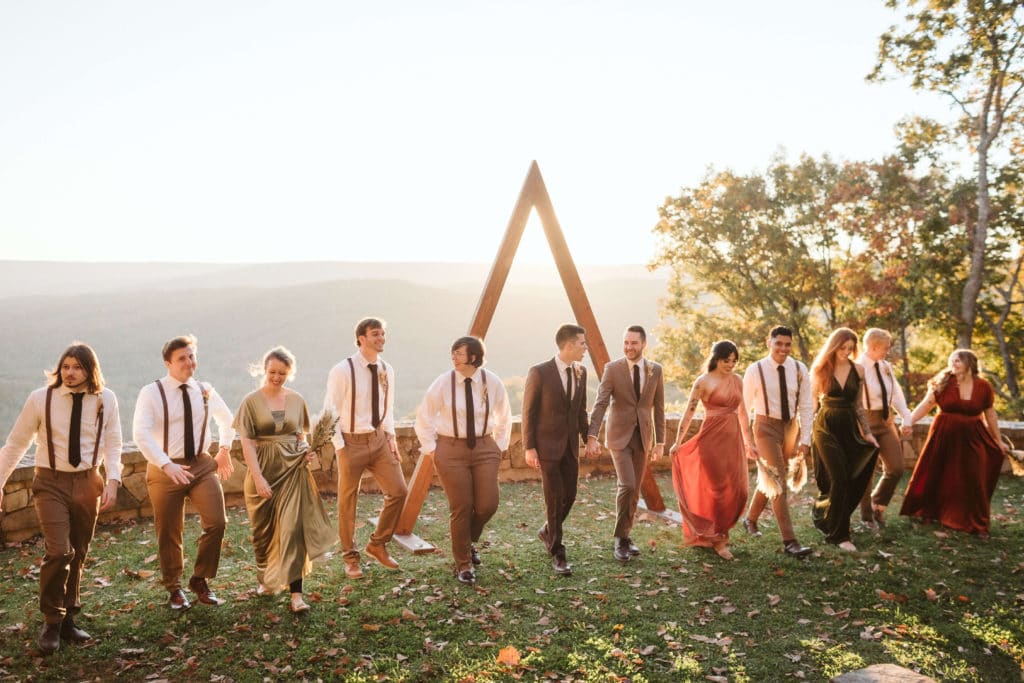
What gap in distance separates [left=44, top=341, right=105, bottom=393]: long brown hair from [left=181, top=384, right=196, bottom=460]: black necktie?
566mm

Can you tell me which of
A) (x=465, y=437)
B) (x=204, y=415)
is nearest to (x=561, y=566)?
(x=465, y=437)

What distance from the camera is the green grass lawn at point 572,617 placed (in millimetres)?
4383

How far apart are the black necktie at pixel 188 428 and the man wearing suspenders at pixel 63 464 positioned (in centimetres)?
51

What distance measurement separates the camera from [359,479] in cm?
603

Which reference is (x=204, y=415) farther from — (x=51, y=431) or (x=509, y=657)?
(x=509, y=657)

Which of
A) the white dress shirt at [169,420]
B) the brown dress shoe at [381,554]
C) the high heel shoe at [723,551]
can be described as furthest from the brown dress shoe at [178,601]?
the high heel shoe at [723,551]

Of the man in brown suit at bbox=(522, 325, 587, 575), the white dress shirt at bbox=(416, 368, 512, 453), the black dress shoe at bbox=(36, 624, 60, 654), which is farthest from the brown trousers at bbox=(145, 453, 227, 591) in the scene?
the man in brown suit at bbox=(522, 325, 587, 575)

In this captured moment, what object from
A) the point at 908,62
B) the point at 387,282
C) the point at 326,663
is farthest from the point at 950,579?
the point at 387,282

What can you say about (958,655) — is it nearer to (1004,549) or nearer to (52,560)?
(1004,549)

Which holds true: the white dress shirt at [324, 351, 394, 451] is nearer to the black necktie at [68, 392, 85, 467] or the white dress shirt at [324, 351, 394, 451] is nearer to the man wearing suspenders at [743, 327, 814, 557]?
the black necktie at [68, 392, 85, 467]

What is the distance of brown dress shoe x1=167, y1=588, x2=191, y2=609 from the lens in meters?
5.19

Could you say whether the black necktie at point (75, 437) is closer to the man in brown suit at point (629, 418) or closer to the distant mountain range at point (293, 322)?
the man in brown suit at point (629, 418)

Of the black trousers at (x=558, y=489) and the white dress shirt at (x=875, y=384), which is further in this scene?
the white dress shirt at (x=875, y=384)

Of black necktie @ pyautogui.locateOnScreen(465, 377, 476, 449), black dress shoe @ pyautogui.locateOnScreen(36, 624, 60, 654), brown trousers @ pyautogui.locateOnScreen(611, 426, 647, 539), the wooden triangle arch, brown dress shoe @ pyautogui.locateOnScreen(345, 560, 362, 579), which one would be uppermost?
the wooden triangle arch
